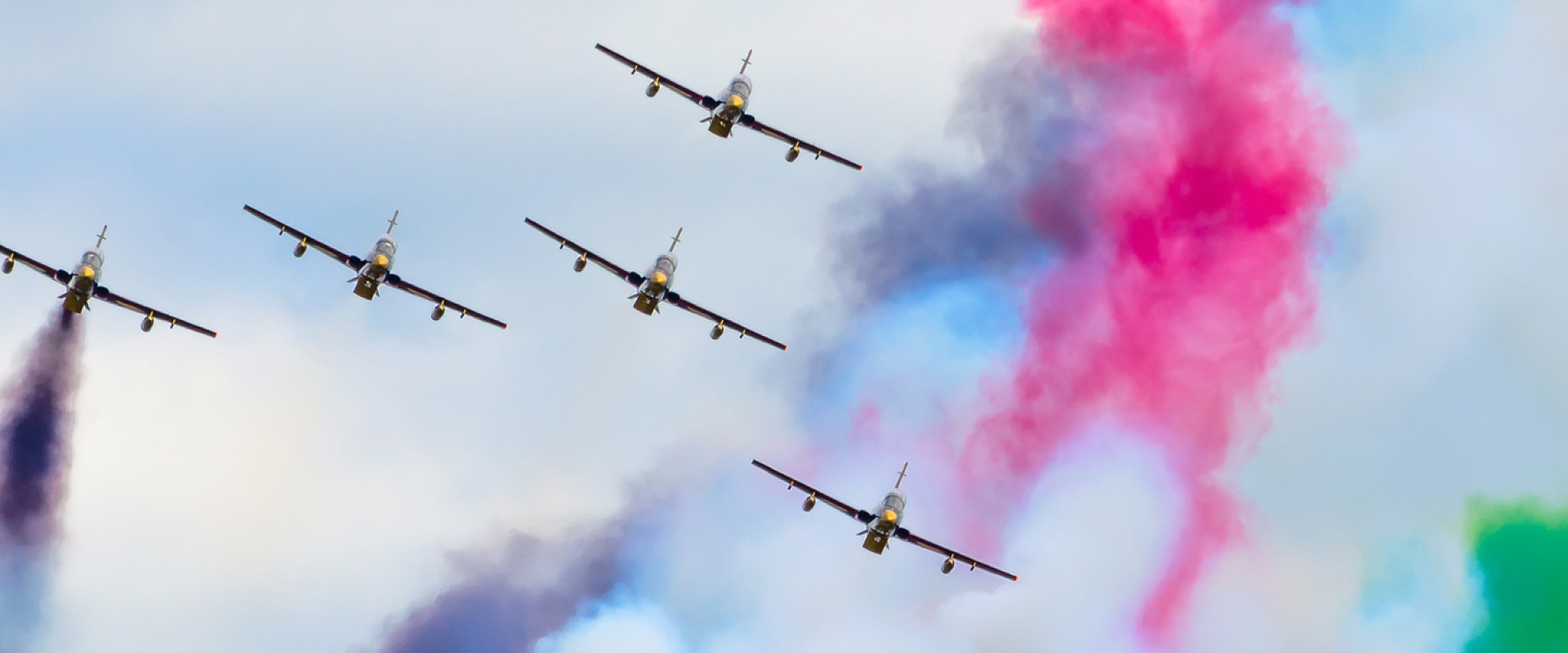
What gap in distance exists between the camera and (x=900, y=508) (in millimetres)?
145750

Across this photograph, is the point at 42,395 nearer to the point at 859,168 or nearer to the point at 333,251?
the point at 333,251

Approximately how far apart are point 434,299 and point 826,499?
28.4 m

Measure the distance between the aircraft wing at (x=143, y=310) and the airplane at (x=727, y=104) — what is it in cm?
3244

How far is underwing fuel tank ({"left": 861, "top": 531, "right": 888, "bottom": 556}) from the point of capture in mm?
145500

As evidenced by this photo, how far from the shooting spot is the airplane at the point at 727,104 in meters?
146

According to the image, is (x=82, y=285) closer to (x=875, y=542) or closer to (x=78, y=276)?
(x=78, y=276)

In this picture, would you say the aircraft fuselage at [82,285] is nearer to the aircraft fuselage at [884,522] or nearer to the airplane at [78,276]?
the airplane at [78,276]

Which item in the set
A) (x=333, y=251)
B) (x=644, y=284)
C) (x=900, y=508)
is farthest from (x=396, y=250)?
(x=900, y=508)

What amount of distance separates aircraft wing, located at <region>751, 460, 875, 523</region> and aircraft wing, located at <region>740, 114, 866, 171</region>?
2049 centimetres

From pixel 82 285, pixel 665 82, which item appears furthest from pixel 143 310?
pixel 665 82

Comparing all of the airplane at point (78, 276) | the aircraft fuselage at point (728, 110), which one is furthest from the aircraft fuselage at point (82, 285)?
the aircraft fuselage at point (728, 110)

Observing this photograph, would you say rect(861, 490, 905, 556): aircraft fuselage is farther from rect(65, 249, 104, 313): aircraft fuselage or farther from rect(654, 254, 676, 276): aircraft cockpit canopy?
rect(65, 249, 104, 313): aircraft fuselage

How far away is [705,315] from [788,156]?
11674mm

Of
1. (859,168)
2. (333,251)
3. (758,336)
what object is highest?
(859,168)
